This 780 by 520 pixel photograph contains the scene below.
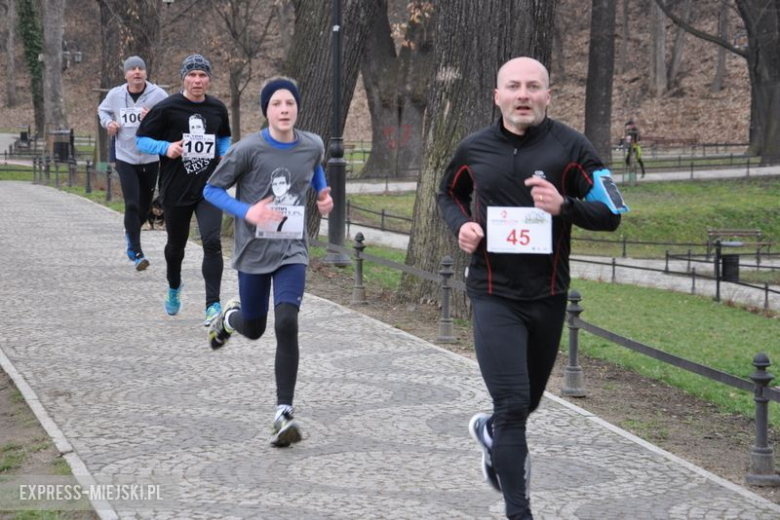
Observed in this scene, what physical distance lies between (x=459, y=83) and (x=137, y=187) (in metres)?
3.31

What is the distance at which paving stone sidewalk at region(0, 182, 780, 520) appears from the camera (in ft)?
21.2

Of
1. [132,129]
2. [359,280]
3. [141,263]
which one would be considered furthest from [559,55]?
[132,129]

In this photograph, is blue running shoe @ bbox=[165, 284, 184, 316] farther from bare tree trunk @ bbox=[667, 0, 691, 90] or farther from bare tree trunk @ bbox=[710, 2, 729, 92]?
bare tree trunk @ bbox=[667, 0, 691, 90]

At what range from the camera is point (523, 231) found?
584 centimetres

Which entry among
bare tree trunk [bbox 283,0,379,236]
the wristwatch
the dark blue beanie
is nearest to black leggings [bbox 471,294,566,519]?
the wristwatch

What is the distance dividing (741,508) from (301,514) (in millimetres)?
2219

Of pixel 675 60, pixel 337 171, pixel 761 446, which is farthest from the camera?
pixel 675 60

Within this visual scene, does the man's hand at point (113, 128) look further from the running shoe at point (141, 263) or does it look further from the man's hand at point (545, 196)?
the man's hand at point (545, 196)

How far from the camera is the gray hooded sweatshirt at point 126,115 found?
12.5 meters

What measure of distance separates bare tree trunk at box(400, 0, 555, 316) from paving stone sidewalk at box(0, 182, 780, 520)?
3.52ft

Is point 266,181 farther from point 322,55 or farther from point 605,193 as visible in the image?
point 322,55

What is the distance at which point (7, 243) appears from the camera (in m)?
18.2

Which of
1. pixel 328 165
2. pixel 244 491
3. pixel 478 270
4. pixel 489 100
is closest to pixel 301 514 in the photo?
pixel 244 491

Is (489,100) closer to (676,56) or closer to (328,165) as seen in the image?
(328,165)
